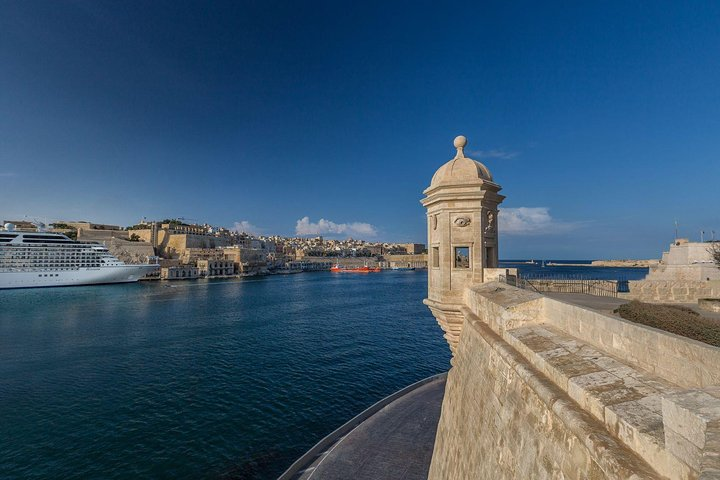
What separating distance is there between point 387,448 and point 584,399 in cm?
1086

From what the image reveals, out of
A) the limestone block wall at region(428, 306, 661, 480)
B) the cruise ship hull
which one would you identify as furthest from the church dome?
the cruise ship hull

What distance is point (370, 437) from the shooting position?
12.4 m

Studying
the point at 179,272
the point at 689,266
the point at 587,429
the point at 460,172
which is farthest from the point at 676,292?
the point at 179,272

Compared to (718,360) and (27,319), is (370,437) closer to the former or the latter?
(718,360)

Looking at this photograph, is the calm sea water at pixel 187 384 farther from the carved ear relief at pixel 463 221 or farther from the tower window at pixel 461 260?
the carved ear relief at pixel 463 221

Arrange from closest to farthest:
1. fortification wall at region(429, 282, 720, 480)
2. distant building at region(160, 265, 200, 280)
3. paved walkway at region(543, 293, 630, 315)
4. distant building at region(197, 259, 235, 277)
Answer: fortification wall at region(429, 282, 720, 480) → paved walkway at region(543, 293, 630, 315) → distant building at region(160, 265, 200, 280) → distant building at region(197, 259, 235, 277)

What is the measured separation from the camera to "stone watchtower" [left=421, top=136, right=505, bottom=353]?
345 inches

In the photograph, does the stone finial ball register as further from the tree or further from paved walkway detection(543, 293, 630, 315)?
the tree

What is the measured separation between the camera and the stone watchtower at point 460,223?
877cm

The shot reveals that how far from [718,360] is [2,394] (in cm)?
2606

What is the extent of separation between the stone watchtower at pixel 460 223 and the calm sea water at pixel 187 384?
8.64 metres

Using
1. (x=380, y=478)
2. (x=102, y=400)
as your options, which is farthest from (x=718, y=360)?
(x=102, y=400)

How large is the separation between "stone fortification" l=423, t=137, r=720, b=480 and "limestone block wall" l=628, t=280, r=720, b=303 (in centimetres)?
788

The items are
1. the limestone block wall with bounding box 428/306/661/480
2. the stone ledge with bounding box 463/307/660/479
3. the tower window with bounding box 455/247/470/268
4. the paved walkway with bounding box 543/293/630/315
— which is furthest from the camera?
the tower window with bounding box 455/247/470/268
